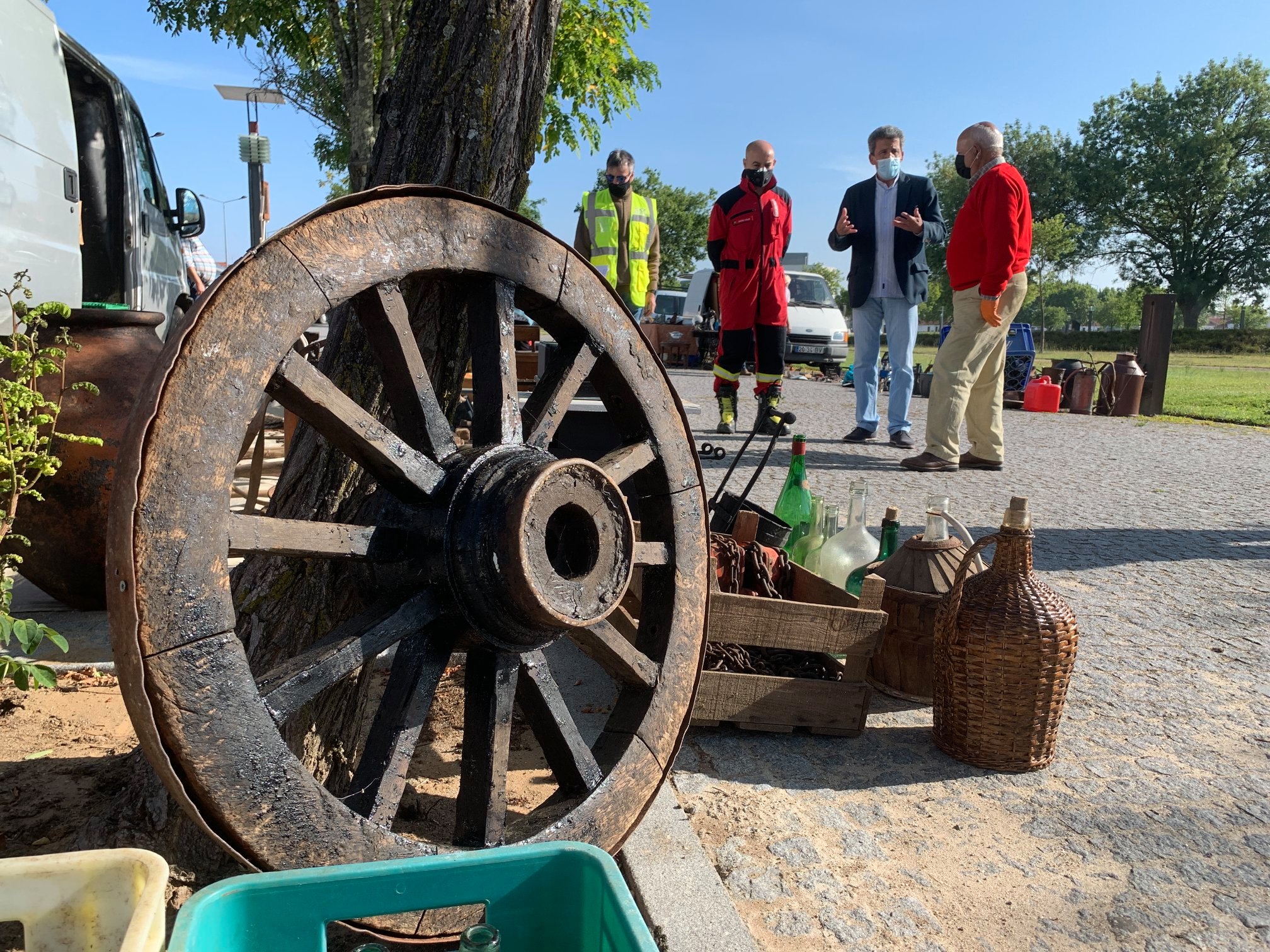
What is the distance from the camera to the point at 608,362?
6.85 feet

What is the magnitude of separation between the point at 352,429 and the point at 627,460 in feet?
2.11

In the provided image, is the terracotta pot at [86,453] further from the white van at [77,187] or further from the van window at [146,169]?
the van window at [146,169]

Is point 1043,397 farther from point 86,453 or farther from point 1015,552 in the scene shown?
point 86,453

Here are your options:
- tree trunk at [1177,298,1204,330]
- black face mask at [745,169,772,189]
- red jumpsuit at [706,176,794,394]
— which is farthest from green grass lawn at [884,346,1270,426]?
tree trunk at [1177,298,1204,330]

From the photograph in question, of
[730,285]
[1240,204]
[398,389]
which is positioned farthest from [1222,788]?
[1240,204]

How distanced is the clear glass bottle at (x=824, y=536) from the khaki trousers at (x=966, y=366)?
11.2ft

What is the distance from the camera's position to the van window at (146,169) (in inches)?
291

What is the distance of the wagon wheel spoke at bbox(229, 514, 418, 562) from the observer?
1446mm

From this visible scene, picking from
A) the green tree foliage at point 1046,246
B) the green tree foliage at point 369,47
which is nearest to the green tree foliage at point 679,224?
the green tree foliage at point 1046,246

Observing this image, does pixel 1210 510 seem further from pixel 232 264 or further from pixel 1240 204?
pixel 1240 204

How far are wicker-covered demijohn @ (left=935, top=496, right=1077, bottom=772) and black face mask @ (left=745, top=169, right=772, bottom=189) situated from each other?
587 cm

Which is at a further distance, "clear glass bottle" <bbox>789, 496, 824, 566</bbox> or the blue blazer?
the blue blazer

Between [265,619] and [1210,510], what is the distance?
6.81 m

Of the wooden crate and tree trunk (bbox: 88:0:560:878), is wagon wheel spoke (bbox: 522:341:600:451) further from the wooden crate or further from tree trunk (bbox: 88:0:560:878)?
the wooden crate
